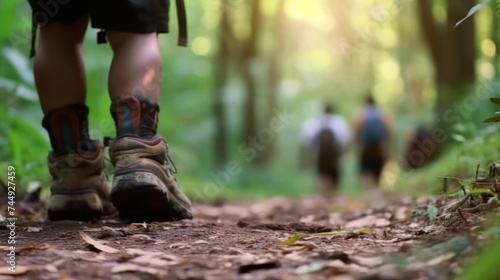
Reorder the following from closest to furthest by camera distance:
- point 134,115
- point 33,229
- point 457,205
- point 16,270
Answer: point 16,270 < point 457,205 < point 33,229 < point 134,115

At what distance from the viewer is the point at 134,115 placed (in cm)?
242

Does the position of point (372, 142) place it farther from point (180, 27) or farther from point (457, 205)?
point (457, 205)

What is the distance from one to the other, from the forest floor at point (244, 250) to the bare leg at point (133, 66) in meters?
0.48

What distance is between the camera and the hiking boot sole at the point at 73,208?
2547 mm

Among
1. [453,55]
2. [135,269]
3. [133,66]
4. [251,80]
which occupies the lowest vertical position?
[135,269]

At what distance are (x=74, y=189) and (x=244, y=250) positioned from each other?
103cm

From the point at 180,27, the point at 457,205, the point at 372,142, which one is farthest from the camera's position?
the point at 372,142

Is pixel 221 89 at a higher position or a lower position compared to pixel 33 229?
higher

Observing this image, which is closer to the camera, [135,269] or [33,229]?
[135,269]

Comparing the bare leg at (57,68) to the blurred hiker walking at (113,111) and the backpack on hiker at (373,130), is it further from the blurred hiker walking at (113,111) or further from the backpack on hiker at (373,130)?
the backpack on hiker at (373,130)

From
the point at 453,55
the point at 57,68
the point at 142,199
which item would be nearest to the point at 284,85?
the point at 453,55

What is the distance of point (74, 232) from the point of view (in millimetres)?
2158

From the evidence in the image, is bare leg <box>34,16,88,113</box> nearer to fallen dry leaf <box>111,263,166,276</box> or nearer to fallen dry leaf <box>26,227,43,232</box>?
fallen dry leaf <box>26,227,43,232</box>

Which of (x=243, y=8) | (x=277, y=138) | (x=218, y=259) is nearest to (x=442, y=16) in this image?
(x=243, y=8)
